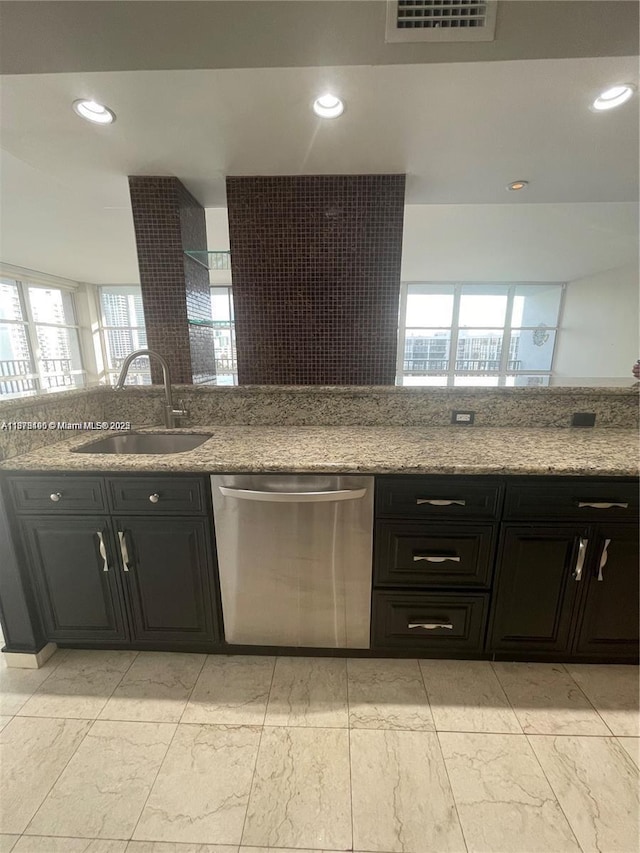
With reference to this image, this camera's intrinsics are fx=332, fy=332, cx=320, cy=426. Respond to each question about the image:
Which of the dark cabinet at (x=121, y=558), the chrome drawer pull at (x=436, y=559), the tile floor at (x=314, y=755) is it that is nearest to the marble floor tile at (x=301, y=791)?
the tile floor at (x=314, y=755)

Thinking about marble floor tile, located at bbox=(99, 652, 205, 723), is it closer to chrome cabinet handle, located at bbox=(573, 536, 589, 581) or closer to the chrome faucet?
the chrome faucet

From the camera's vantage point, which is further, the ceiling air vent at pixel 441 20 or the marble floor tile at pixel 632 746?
the marble floor tile at pixel 632 746

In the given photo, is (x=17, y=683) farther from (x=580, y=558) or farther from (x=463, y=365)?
(x=463, y=365)

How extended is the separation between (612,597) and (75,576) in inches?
85.9

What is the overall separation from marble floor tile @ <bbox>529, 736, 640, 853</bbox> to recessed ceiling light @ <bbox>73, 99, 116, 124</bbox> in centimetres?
285

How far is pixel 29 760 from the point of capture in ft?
3.69

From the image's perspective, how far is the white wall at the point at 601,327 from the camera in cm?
548

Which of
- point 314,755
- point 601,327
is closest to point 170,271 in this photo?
point 314,755

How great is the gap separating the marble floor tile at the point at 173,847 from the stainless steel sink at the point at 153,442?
1368 mm

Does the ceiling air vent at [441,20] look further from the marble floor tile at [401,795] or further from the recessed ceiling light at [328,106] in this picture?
the marble floor tile at [401,795]

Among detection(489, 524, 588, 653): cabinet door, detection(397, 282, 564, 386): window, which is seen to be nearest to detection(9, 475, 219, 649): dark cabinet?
detection(489, 524, 588, 653): cabinet door

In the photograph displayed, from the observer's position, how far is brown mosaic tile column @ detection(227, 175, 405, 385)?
5.98 ft

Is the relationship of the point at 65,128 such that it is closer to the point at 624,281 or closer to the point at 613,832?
the point at 613,832

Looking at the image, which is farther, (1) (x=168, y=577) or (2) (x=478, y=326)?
(2) (x=478, y=326)
